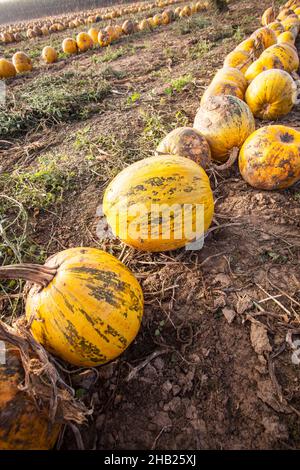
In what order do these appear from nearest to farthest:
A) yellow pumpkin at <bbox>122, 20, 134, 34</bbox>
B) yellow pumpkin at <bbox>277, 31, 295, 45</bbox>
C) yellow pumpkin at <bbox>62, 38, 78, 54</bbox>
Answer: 1. yellow pumpkin at <bbox>277, 31, 295, 45</bbox>
2. yellow pumpkin at <bbox>62, 38, 78, 54</bbox>
3. yellow pumpkin at <bbox>122, 20, 134, 34</bbox>

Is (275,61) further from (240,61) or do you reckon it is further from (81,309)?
(81,309)

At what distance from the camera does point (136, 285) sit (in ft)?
6.69

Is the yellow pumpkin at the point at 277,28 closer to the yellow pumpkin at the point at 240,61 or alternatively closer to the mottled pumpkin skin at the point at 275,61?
the yellow pumpkin at the point at 240,61

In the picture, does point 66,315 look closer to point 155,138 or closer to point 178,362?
point 178,362

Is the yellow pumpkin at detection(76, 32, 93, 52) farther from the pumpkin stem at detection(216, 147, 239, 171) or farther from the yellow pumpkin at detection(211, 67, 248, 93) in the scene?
the pumpkin stem at detection(216, 147, 239, 171)

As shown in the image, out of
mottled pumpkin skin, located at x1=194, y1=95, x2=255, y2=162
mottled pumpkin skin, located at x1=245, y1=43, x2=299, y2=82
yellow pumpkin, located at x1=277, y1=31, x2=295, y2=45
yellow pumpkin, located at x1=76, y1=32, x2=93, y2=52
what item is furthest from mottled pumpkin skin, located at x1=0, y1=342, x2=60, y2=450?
yellow pumpkin, located at x1=76, y1=32, x2=93, y2=52

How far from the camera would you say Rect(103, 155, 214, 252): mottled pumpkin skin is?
7.20 ft

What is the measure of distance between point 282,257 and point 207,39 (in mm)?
8828

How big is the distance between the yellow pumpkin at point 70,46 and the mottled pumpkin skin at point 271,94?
9.41 m

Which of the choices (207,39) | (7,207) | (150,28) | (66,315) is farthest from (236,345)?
(150,28)

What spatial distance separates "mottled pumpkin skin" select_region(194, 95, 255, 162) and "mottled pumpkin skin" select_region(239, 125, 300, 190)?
0.75ft

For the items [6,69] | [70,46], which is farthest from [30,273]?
[70,46]

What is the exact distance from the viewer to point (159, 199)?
2186mm

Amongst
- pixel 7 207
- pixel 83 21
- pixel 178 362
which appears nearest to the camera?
pixel 178 362
